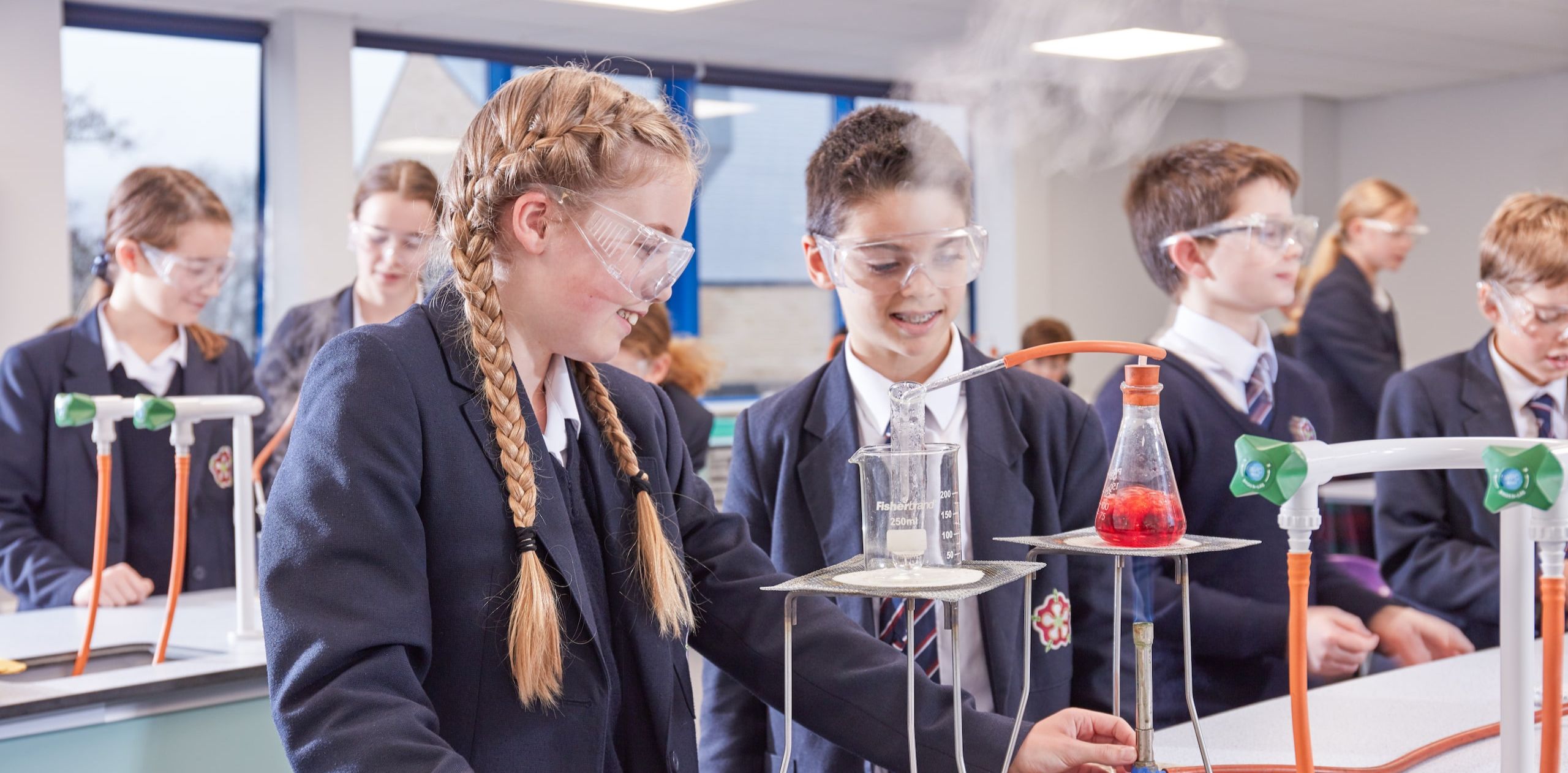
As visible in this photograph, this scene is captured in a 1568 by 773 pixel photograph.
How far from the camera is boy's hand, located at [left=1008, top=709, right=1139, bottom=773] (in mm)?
1320

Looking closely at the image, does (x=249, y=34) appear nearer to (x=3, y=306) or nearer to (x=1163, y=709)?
(x=3, y=306)

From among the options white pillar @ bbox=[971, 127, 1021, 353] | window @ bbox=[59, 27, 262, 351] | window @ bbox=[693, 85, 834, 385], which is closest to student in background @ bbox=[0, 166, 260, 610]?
window @ bbox=[59, 27, 262, 351]

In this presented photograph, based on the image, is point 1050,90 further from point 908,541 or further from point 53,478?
point 53,478

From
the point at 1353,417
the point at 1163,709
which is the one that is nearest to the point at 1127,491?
the point at 1163,709

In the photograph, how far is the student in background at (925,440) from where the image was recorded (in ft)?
5.89

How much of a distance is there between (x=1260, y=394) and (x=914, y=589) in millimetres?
1579

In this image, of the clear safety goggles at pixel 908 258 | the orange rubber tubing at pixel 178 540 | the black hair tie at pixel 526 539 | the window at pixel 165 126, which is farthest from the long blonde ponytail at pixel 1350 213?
the black hair tie at pixel 526 539

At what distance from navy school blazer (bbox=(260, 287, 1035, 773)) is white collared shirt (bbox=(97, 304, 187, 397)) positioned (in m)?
2.03

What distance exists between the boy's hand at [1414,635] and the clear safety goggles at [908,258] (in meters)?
1.04

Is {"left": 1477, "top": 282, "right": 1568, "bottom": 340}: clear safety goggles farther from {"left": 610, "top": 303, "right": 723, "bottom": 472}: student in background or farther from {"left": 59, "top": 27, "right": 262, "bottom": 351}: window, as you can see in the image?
{"left": 59, "top": 27, "right": 262, "bottom": 351}: window

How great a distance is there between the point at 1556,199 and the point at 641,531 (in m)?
2.20

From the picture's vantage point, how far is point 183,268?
3094 millimetres

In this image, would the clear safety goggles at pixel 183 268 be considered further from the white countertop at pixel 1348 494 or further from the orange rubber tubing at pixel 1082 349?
the white countertop at pixel 1348 494

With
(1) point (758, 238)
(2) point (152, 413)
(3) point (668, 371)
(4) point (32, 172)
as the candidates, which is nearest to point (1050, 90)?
(2) point (152, 413)
